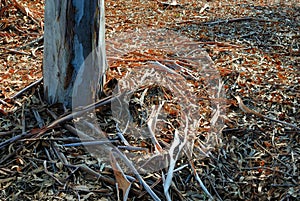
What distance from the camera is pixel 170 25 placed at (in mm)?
4012

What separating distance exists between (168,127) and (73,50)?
0.71m

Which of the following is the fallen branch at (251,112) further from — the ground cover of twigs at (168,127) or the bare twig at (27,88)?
the bare twig at (27,88)

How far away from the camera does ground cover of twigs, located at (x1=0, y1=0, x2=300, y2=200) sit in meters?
2.00

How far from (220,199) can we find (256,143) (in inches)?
19.8

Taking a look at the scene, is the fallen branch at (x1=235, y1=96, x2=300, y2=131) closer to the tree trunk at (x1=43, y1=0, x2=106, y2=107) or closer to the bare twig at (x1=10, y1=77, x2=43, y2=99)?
the tree trunk at (x1=43, y1=0, x2=106, y2=107)

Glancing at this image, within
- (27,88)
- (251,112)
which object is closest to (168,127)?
(251,112)

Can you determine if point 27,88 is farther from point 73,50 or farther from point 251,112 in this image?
point 251,112

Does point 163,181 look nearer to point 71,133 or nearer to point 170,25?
point 71,133

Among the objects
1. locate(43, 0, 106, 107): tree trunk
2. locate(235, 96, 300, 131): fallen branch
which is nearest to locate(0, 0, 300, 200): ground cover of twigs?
locate(235, 96, 300, 131): fallen branch

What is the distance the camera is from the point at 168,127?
2.36m

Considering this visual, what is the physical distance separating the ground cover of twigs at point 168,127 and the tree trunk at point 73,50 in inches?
4.6

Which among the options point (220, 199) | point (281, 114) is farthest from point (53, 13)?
point (281, 114)

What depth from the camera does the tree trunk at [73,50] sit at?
2.23 m

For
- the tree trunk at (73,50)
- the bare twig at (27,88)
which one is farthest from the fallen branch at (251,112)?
the bare twig at (27,88)
